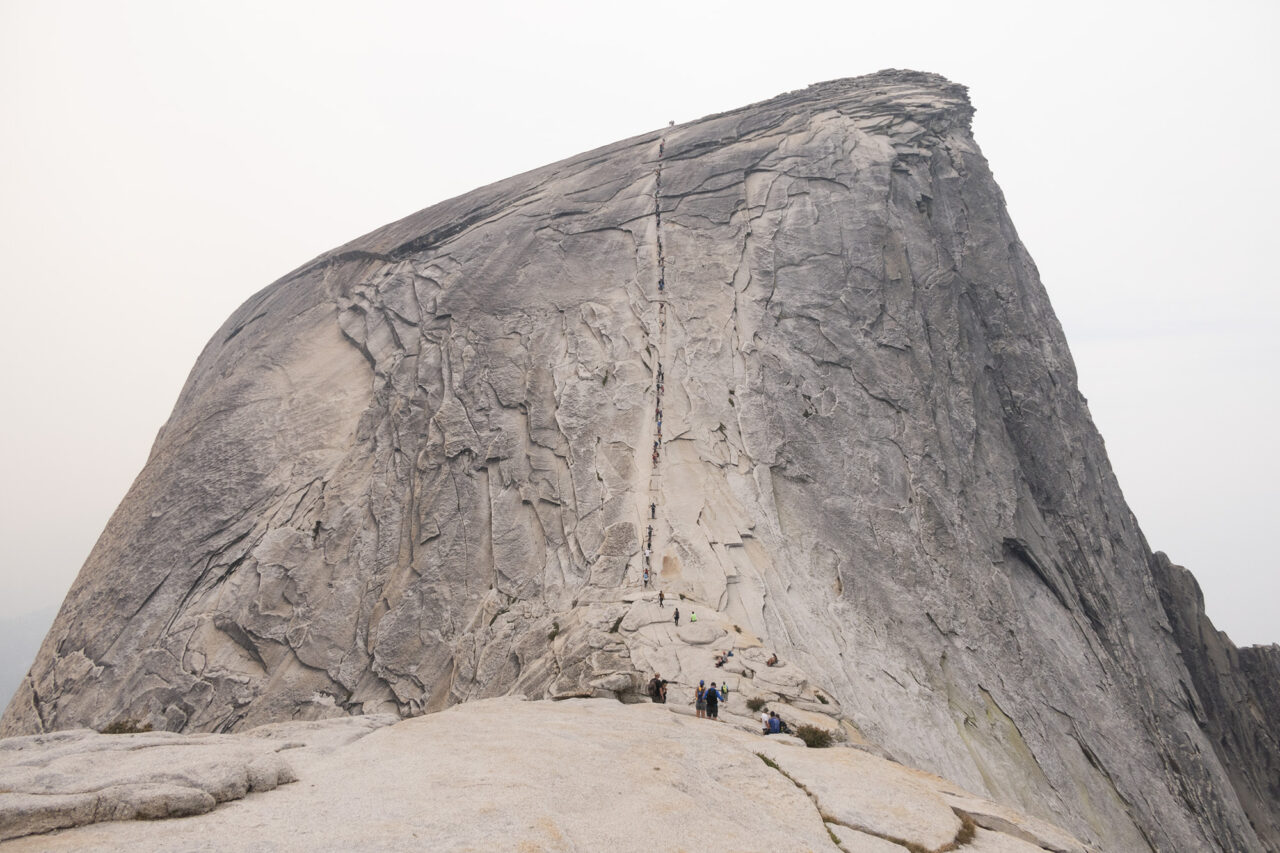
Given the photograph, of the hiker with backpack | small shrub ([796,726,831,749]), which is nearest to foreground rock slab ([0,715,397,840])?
the hiker with backpack

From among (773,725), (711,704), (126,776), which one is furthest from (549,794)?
(773,725)

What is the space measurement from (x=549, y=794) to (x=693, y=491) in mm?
17072

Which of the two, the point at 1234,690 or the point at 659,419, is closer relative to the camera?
the point at 659,419

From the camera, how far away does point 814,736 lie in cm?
1772

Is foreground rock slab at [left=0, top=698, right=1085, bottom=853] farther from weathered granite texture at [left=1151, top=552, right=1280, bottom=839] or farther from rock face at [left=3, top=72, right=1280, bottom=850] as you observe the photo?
weathered granite texture at [left=1151, top=552, right=1280, bottom=839]

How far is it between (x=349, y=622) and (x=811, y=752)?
19.3m

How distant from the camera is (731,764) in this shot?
14.5 m

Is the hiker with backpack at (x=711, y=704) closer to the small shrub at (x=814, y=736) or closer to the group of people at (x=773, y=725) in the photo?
the group of people at (x=773, y=725)

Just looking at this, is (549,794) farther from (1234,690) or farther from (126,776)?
(1234,690)

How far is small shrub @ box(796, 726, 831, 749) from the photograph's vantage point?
17616 millimetres

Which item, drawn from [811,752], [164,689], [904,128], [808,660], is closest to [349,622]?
[164,689]

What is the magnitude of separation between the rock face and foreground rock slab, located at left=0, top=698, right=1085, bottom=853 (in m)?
4.28

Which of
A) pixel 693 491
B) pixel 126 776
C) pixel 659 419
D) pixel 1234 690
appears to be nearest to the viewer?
pixel 126 776

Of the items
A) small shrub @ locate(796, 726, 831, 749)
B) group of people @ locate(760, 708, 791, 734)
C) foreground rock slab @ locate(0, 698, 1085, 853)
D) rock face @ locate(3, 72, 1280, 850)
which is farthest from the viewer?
rock face @ locate(3, 72, 1280, 850)
